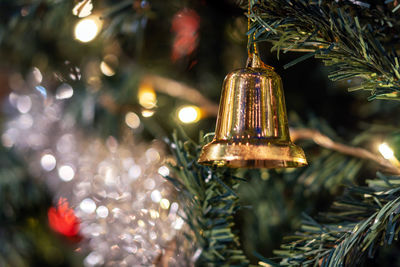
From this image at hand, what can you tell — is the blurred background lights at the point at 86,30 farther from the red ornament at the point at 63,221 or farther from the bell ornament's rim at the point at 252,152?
the bell ornament's rim at the point at 252,152

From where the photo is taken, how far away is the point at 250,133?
32 centimetres

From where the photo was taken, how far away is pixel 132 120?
0.79 meters

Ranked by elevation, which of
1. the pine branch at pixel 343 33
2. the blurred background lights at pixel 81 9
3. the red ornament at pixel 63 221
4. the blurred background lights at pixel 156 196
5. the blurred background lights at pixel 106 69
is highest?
the blurred background lights at pixel 106 69

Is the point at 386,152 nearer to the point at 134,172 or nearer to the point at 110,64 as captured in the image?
the point at 134,172

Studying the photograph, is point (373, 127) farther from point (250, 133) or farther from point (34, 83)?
point (34, 83)

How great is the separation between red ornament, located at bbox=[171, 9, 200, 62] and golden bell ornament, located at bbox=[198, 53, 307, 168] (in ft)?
0.87

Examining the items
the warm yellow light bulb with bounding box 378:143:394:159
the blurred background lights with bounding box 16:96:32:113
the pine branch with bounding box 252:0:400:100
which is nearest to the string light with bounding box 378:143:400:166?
the warm yellow light bulb with bounding box 378:143:394:159

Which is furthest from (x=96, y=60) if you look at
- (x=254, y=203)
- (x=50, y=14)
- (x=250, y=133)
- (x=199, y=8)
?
(x=250, y=133)

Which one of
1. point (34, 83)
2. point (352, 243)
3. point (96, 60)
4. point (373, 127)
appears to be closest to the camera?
point (352, 243)

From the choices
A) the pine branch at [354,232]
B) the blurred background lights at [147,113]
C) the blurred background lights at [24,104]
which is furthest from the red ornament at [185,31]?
the blurred background lights at [24,104]

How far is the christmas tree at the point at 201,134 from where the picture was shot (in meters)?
0.30

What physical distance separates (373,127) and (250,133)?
30cm

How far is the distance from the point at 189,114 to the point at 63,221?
1.25 feet

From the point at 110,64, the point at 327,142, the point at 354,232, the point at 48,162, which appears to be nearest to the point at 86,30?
the point at 110,64
